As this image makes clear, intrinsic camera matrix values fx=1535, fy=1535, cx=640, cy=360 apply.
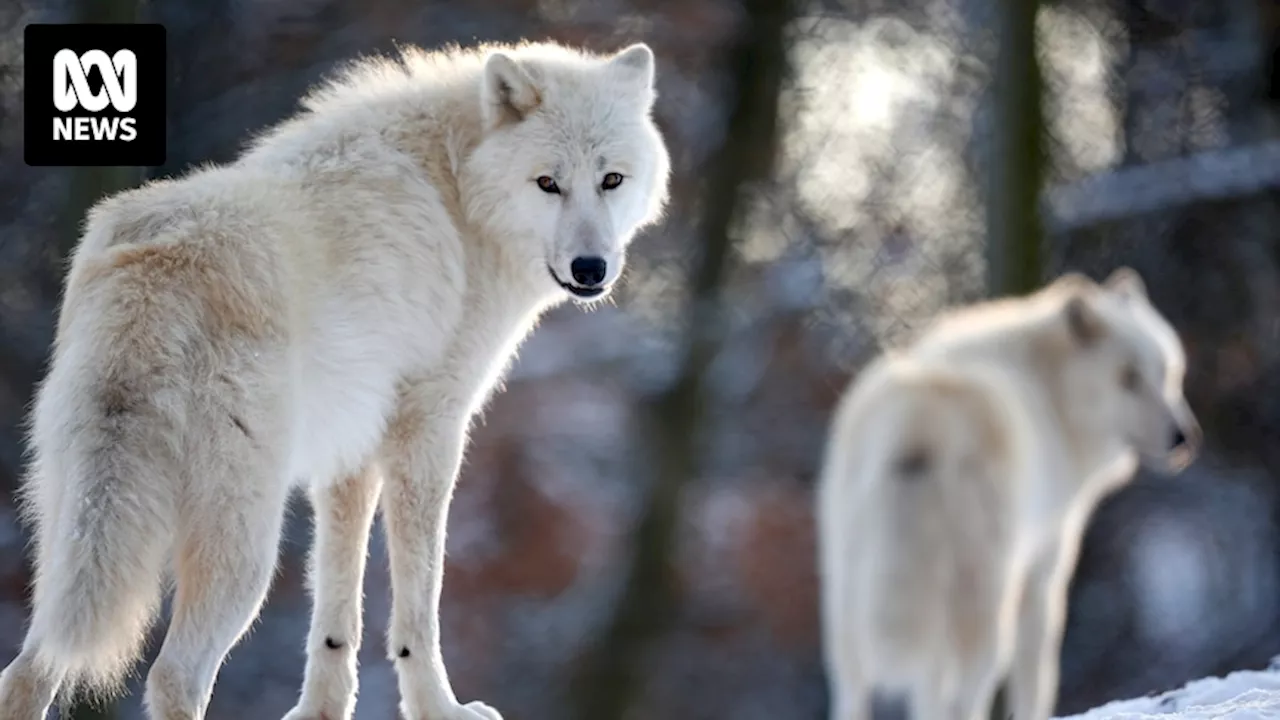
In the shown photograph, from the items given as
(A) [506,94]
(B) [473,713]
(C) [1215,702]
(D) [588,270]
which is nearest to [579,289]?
(D) [588,270]

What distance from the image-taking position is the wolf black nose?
4246 mm

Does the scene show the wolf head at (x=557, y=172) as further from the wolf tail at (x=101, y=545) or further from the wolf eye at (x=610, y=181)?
the wolf tail at (x=101, y=545)

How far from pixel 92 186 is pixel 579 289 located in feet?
11.6

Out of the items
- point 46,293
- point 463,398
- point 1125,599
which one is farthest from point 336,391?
point 1125,599

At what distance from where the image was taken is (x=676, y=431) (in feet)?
36.1

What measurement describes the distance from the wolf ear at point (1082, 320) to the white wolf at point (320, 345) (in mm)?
1298

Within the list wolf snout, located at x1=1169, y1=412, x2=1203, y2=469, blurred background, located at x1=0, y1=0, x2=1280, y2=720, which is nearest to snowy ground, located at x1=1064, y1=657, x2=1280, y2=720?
wolf snout, located at x1=1169, y1=412, x2=1203, y2=469

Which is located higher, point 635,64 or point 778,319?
point 635,64

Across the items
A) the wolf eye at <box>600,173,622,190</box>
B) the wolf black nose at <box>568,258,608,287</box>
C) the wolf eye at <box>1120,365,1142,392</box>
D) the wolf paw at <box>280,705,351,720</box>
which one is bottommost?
the wolf paw at <box>280,705,351,720</box>

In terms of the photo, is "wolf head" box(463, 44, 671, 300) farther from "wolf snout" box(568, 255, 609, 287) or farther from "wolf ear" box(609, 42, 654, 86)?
"wolf ear" box(609, 42, 654, 86)

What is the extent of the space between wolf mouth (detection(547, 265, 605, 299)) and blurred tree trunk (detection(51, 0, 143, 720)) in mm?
3212

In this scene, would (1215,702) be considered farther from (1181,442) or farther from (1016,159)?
(1016,159)

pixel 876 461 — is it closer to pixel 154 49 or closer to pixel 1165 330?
pixel 1165 330

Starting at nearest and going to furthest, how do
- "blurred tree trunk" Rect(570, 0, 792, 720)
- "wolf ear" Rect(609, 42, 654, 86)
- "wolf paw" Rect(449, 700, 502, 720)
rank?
"wolf paw" Rect(449, 700, 502, 720) → "wolf ear" Rect(609, 42, 654, 86) → "blurred tree trunk" Rect(570, 0, 792, 720)
